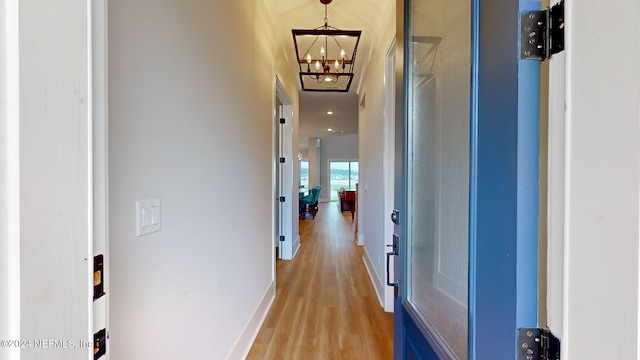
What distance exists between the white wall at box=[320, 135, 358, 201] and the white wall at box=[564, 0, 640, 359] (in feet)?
42.6

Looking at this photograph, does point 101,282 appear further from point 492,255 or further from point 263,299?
point 263,299

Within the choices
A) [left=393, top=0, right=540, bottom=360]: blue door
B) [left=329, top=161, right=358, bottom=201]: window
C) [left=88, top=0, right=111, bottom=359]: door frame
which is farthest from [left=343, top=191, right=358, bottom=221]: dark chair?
[left=88, top=0, right=111, bottom=359]: door frame

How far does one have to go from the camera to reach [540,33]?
1.85 feet

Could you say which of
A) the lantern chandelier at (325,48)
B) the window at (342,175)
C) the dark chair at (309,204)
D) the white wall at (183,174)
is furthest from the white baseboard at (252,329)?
the window at (342,175)

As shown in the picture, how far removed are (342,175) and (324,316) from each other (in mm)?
11669

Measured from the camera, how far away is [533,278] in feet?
1.90

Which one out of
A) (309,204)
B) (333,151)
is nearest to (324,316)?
(309,204)

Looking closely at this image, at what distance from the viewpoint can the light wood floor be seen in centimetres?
200

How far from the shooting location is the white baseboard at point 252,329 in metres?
1.79

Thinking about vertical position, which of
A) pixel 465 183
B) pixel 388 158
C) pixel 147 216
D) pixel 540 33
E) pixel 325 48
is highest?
pixel 325 48

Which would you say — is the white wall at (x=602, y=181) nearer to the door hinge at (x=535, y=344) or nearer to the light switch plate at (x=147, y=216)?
the door hinge at (x=535, y=344)

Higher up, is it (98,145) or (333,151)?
(333,151)

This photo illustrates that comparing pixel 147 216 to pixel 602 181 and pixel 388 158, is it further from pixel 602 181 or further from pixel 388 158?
pixel 388 158

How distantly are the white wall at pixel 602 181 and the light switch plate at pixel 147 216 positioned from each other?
3.71 ft
